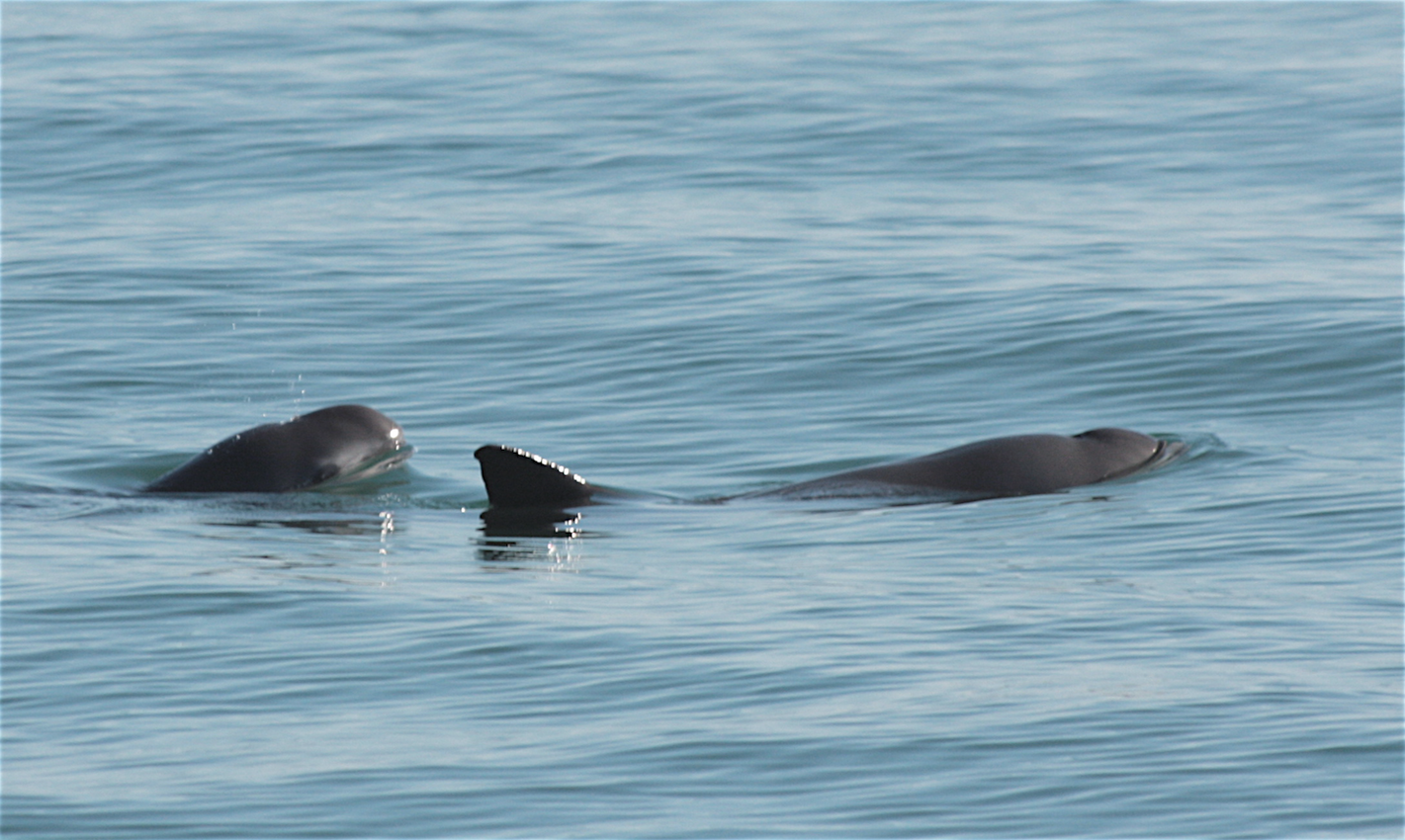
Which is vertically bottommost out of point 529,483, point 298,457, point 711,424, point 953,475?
point 953,475

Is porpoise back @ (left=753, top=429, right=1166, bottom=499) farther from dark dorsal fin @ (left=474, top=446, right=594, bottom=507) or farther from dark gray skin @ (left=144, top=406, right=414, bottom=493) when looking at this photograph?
dark gray skin @ (left=144, top=406, right=414, bottom=493)

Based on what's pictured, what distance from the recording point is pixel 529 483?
13.2 m

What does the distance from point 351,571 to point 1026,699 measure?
13.9ft

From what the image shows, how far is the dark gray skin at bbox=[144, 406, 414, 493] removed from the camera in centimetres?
1374

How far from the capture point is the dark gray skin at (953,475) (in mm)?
13188

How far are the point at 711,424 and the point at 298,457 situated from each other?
3.42m

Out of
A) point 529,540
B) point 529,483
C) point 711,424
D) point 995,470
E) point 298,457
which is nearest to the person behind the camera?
point 529,540

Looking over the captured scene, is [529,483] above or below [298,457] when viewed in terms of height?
below

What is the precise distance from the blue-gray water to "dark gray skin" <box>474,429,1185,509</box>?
0.24 m

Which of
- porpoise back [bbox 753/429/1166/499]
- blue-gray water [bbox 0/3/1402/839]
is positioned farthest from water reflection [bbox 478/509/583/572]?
porpoise back [bbox 753/429/1166/499]

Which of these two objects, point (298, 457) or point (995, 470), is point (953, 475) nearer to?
point (995, 470)

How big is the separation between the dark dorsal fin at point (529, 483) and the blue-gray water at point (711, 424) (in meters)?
0.31

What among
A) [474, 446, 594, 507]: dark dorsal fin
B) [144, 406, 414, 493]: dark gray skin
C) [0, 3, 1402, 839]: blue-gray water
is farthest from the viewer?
[144, 406, 414, 493]: dark gray skin

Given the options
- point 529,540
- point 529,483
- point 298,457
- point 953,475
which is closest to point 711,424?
point 953,475
